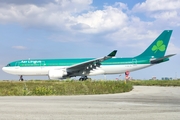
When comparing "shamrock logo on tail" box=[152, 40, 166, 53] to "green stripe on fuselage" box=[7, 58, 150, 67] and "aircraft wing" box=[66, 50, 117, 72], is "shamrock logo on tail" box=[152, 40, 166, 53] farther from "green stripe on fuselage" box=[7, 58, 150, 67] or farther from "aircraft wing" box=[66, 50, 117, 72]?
"aircraft wing" box=[66, 50, 117, 72]

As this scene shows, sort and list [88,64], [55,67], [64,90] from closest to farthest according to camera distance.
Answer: [64,90]
[88,64]
[55,67]

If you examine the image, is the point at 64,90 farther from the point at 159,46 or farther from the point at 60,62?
the point at 159,46

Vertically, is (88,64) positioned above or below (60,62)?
below

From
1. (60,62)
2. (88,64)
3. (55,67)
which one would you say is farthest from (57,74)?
(88,64)

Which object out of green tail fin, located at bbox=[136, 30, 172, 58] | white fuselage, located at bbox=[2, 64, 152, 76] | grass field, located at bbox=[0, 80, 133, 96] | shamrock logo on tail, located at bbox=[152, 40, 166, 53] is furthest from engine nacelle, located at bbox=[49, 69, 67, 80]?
shamrock logo on tail, located at bbox=[152, 40, 166, 53]

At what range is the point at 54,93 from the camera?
60.4 ft

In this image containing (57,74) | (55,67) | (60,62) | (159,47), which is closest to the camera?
(57,74)

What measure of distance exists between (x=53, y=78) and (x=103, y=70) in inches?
255

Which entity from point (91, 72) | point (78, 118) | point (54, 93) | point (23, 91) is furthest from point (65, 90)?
point (91, 72)

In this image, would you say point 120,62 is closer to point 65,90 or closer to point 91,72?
point 91,72

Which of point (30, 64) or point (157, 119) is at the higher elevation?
point (30, 64)

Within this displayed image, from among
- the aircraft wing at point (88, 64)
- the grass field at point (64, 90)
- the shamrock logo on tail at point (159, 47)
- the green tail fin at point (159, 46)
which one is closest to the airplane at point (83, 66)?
the aircraft wing at point (88, 64)

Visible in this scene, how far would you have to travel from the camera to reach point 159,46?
37344 millimetres

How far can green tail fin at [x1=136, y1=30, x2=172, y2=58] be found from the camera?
3716 centimetres
